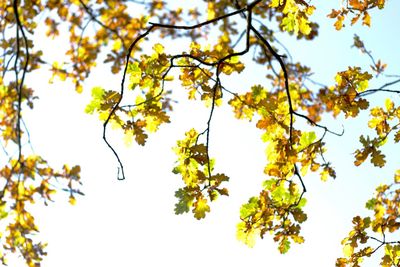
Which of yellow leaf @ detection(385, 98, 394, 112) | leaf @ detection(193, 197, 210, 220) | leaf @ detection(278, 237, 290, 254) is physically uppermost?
yellow leaf @ detection(385, 98, 394, 112)

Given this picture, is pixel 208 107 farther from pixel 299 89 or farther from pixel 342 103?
pixel 299 89

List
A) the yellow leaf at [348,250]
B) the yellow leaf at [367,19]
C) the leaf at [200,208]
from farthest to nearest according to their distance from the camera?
the yellow leaf at [348,250] < the yellow leaf at [367,19] < the leaf at [200,208]

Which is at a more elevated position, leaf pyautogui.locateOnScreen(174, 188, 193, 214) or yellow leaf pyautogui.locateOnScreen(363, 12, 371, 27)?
yellow leaf pyautogui.locateOnScreen(363, 12, 371, 27)

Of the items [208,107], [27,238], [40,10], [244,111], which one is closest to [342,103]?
[244,111]

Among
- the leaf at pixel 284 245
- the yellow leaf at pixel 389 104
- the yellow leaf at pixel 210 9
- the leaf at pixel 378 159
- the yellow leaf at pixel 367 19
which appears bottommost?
the leaf at pixel 284 245

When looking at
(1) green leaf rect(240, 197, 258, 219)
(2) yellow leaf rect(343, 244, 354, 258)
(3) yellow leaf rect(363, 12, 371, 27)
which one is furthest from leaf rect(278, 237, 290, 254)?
(3) yellow leaf rect(363, 12, 371, 27)

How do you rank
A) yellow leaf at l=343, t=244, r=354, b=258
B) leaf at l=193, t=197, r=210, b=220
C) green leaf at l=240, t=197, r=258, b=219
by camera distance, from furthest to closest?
yellow leaf at l=343, t=244, r=354, b=258, green leaf at l=240, t=197, r=258, b=219, leaf at l=193, t=197, r=210, b=220

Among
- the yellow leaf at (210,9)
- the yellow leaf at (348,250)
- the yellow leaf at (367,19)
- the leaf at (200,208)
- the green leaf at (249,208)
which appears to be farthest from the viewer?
the yellow leaf at (210,9)

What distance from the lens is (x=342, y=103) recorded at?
109 inches

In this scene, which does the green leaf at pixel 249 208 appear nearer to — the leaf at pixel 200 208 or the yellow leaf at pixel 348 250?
the leaf at pixel 200 208

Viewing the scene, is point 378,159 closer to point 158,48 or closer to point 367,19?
point 367,19

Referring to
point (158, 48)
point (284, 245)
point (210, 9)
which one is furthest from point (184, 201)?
point (210, 9)

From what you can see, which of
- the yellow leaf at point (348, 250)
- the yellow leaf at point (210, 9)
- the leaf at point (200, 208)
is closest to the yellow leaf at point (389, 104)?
the yellow leaf at point (348, 250)

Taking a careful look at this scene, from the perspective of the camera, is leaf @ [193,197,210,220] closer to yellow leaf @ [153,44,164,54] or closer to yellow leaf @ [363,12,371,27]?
yellow leaf @ [153,44,164,54]
